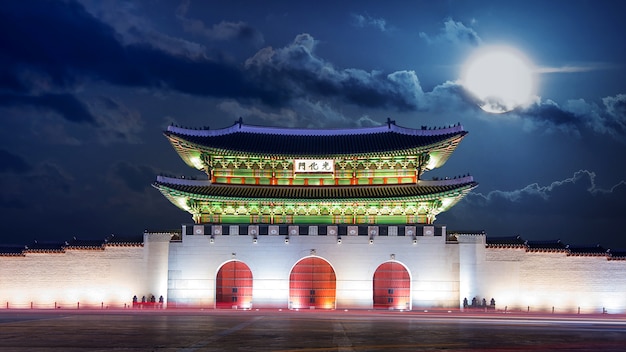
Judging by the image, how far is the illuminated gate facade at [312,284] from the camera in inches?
1702

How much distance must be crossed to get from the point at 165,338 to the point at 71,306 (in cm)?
2093

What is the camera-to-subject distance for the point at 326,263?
43656 mm

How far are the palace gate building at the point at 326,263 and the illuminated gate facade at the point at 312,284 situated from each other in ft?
0.22

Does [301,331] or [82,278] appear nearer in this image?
[301,331]

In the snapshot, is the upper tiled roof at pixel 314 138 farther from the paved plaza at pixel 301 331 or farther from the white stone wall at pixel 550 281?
the paved plaza at pixel 301 331

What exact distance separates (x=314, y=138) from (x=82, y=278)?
19902 mm

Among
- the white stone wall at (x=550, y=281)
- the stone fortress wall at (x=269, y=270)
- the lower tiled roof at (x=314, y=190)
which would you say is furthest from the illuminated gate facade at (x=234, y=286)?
the white stone wall at (x=550, y=281)

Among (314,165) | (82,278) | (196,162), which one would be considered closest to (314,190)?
(314,165)

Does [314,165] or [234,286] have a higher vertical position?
[314,165]

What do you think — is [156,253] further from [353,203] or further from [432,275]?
[432,275]

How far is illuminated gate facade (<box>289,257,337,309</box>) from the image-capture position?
4322cm

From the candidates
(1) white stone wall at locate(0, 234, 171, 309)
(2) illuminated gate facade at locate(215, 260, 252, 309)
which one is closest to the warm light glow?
(1) white stone wall at locate(0, 234, 171, 309)

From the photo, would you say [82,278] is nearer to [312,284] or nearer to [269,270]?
[269,270]

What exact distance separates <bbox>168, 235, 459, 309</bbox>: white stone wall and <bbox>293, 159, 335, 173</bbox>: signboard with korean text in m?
5.76
